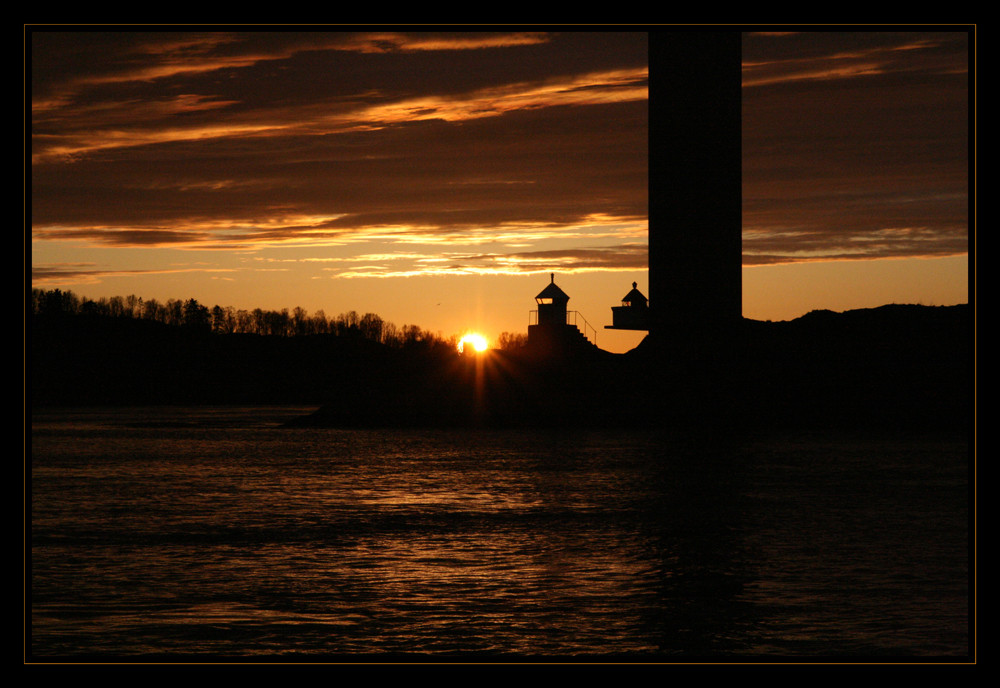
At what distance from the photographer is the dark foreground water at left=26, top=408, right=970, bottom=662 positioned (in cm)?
1201

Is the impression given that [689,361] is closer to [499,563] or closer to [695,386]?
[695,386]

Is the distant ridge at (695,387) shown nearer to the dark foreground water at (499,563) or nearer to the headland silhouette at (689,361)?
the headland silhouette at (689,361)

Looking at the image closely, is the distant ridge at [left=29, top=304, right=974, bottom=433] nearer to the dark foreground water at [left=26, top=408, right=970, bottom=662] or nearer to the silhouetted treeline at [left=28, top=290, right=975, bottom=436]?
the silhouetted treeline at [left=28, top=290, right=975, bottom=436]

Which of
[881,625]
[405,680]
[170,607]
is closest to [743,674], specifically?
[405,680]

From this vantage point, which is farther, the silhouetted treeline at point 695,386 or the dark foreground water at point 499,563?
the silhouetted treeline at point 695,386

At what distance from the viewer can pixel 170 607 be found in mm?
13641

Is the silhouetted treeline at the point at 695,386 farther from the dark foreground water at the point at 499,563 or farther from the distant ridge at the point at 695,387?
the dark foreground water at the point at 499,563

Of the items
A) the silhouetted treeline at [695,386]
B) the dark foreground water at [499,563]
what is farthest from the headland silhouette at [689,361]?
the dark foreground water at [499,563]

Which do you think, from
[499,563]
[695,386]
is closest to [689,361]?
[695,386]

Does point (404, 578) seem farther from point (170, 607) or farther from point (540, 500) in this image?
point (540, 500)

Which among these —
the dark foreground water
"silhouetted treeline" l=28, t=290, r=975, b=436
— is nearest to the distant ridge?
"silhouetted treeline" l=28, t=290, r=975, b=436

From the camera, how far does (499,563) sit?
1692 centimetres

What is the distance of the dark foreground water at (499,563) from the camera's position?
12012 millimetres

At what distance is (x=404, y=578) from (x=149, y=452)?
35.6 meters
